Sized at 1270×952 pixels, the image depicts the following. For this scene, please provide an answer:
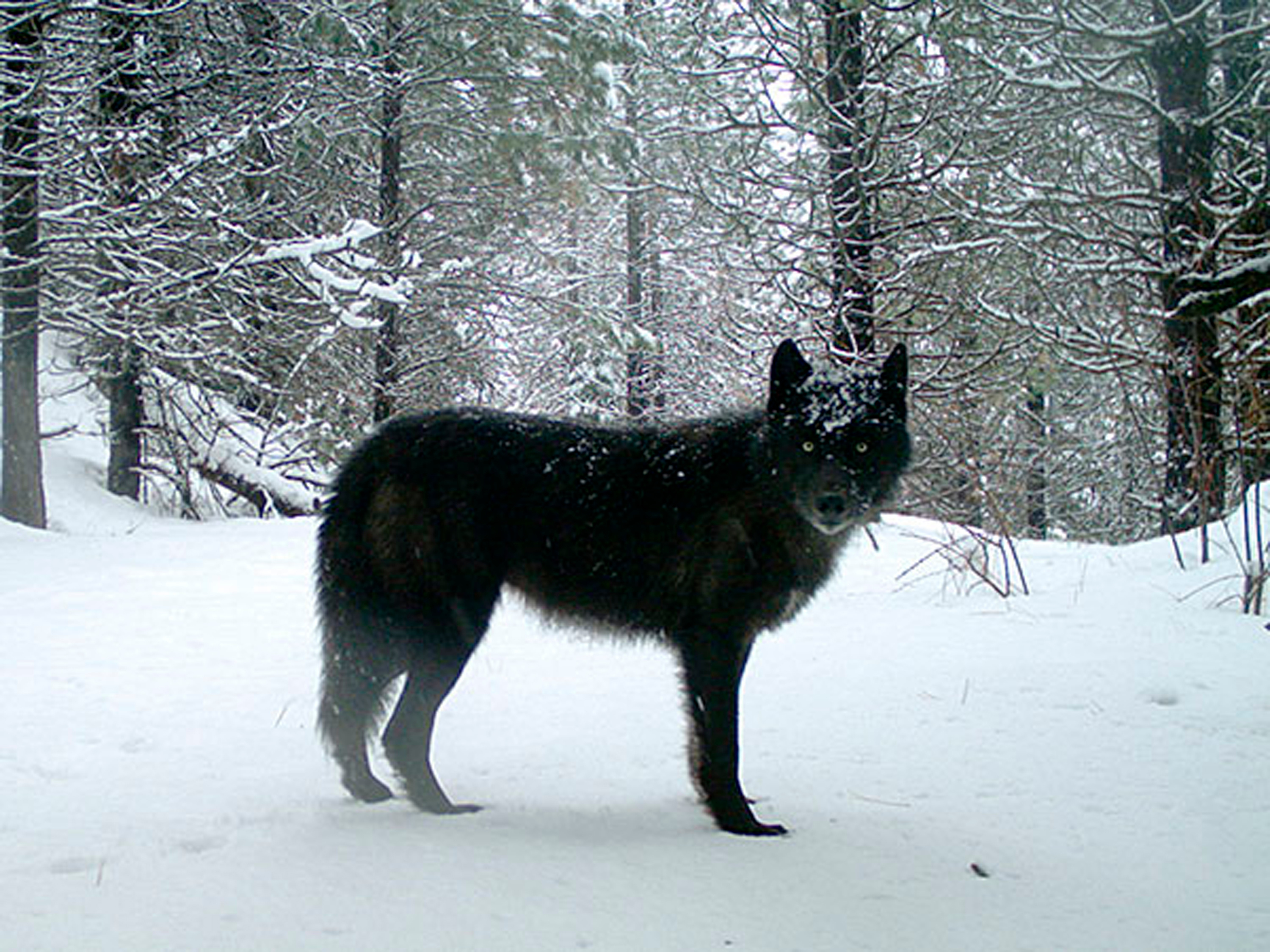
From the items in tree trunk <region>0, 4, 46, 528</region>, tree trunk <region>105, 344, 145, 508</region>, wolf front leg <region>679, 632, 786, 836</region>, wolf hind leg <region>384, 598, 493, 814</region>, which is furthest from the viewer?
tree trunk <region>105, 344, 145, 508</region>

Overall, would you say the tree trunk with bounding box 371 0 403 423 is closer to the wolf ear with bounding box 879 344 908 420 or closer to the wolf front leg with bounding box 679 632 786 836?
the wolf ear with bounding box 879 344 908 420

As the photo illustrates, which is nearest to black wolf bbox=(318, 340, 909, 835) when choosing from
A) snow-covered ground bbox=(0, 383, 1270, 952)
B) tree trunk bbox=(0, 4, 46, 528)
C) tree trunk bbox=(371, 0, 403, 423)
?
snow-covered ground bbox=(0, 383, 1270, 952)

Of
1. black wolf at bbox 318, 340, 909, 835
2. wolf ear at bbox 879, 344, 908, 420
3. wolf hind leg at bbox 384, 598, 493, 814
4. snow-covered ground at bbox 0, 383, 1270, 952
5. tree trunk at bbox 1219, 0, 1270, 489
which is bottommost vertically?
snow-covered ground at bbox 0, 383, 1270, 952

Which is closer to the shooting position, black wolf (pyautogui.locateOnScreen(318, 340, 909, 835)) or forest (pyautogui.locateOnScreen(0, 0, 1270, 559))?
black wolf (pyautogui.locateOnScreen(318, 340, 909, 835))

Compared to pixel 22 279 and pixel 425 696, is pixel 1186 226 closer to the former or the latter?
pixel 425 696

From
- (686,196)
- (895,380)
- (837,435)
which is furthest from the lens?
(686,196)

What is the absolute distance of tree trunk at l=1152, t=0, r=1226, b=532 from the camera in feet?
24.2

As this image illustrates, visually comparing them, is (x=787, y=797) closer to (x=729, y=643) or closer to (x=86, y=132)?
(x=729, y=643)

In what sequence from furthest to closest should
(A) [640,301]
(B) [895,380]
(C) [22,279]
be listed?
(A) [640,301] < (C) [22,279] < (B) [895,380]

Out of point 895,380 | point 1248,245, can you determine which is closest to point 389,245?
point 1248,245

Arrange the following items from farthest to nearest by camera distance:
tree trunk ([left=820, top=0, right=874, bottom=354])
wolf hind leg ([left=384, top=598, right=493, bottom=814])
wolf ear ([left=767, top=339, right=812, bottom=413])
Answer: tree trunk ([left=820, top=0, right=874, bottom=354])
wolf ear ([left=767, top=339, right=812, bottom=413])
wolf hind leg ([left=384, top=598, right=493, bottom=814])

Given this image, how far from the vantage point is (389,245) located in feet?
48.3

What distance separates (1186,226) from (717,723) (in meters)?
6.37

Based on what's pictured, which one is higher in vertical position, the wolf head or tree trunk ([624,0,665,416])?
tree trunk ([624,0,665,416])
